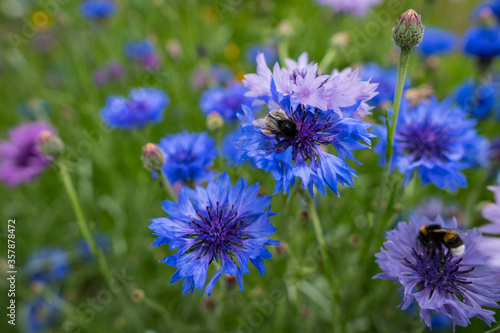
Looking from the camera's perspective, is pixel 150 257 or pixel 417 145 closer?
pixel 417 145

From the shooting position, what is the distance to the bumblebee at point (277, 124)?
0.67m

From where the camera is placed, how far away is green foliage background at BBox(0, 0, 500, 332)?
45.0 inches

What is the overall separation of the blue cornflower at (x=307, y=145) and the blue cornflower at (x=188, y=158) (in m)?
0.31

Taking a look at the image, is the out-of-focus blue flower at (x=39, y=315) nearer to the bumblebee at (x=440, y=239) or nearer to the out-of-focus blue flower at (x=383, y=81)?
the bumblebee at (x=440, y=239)

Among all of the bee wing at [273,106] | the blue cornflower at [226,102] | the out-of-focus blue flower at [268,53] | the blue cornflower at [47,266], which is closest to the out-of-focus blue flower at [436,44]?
the out-of-focus blue flower at [268,53]

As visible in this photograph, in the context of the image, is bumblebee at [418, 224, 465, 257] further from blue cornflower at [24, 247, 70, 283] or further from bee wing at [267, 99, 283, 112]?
blue cornflower at [24, 247, 70, 283]

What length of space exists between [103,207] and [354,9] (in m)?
1.64

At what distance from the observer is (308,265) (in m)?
1.26

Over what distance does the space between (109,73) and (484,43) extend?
189 centimetres

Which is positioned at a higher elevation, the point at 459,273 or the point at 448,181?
the point at 448,181

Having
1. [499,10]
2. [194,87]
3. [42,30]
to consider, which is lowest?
[499,10]

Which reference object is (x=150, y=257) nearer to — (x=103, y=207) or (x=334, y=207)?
(x=103, y=207)

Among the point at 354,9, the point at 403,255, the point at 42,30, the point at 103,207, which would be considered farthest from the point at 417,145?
the point at 42,30

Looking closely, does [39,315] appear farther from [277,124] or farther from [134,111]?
[277,124]
